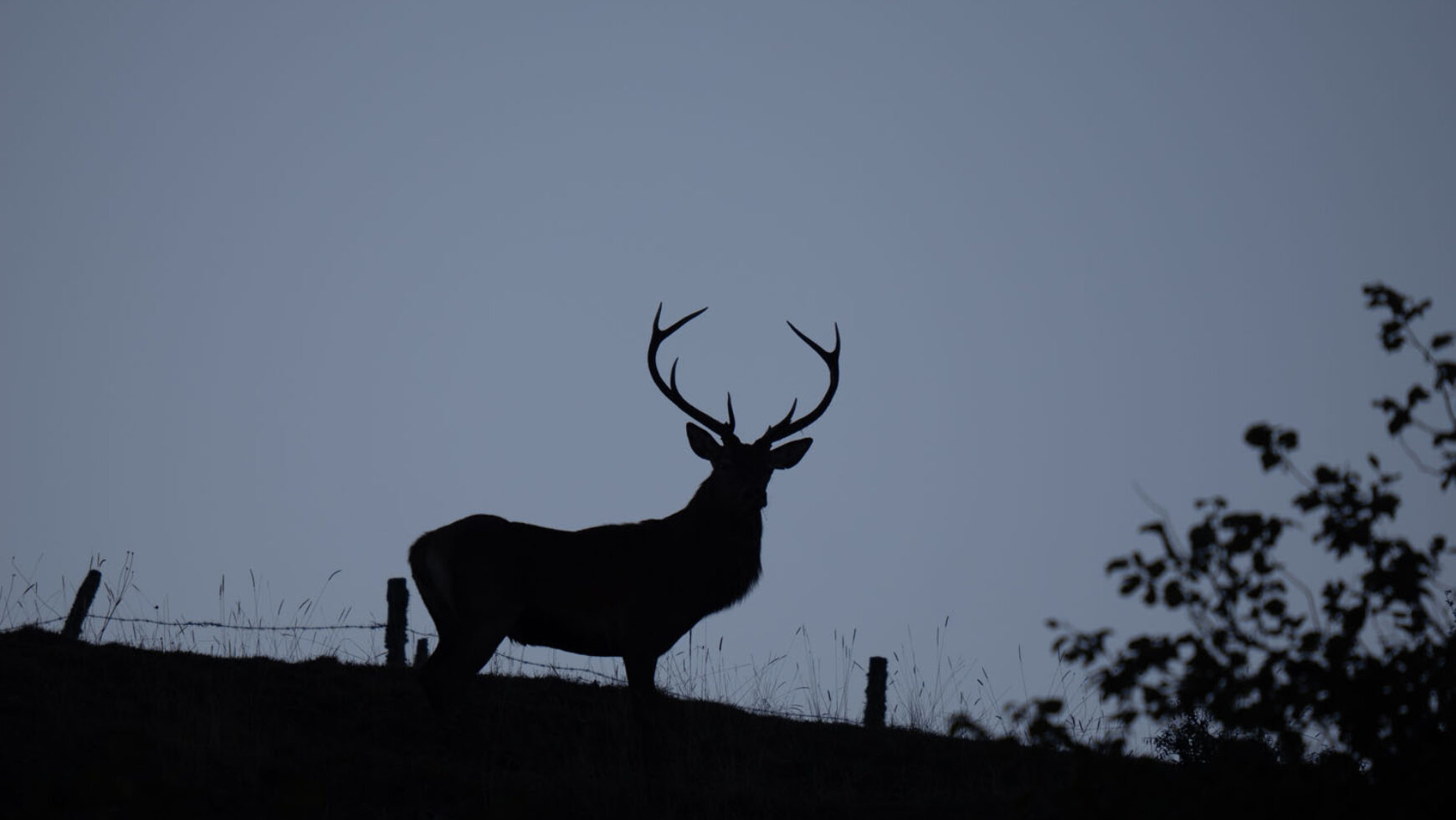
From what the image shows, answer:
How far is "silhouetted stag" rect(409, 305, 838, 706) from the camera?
9.65 meters

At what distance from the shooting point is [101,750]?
7527 millimetres

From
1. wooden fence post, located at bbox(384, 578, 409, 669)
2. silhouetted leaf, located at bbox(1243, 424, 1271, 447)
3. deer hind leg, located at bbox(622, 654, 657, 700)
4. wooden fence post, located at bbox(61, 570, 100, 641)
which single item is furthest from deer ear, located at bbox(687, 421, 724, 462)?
silhouetted leaf, located at bbox(1243, 424, 1271, 447)

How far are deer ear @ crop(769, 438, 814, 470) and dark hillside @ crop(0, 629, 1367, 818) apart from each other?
1.85 metres

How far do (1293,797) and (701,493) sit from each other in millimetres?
6864

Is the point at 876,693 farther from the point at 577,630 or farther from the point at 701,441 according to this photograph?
the point at 577,630

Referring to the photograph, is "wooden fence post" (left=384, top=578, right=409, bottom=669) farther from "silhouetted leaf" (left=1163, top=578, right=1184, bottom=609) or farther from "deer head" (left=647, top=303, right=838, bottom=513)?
"silhouetted leaf" (left=1163, top=578, right=1184, bottom=609)

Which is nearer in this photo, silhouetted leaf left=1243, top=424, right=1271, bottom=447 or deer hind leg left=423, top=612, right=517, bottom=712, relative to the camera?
silhouetted leaf left=1243, top=424, right=1271, bottom=447

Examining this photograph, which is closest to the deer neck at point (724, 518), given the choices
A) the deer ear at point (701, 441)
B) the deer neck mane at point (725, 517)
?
the deer neck mane at point (725, 517)

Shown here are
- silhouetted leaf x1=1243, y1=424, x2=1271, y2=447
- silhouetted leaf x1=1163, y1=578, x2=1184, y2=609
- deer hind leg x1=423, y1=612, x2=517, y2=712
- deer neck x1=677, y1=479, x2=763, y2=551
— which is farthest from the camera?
deer neck x1=677, y1=479, x2=763, y2=551

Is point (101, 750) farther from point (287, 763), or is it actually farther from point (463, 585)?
point (463, 585)

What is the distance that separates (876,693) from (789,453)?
8.82 feet

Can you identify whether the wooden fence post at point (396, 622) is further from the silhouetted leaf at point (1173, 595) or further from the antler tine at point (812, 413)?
the silhouetted leaf at point (1173, 595)

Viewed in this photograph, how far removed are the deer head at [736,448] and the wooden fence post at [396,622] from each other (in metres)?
3.80

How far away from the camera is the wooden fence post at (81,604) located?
523 inches
